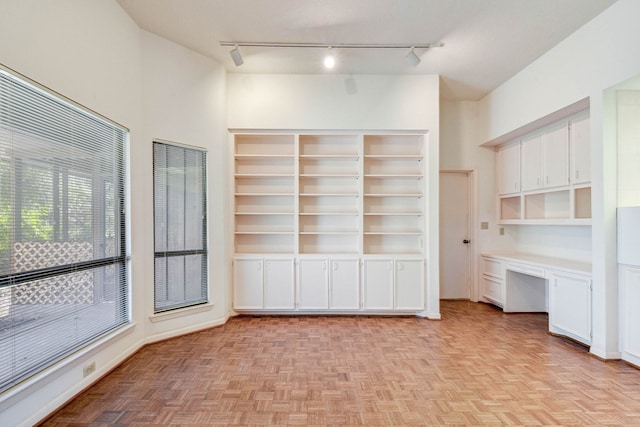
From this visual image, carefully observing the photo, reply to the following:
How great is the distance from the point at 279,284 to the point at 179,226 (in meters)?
1.49

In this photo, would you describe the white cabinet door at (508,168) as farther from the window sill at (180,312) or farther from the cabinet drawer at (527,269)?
the window sill at (180,312)

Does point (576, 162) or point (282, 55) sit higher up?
point (282, 55)

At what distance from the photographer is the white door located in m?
5.18

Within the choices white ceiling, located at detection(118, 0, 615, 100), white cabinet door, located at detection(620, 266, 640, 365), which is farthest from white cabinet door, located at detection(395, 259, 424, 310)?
white ceiling, located at detection(118, 0, 615, 100)

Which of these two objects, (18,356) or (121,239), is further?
(121,239)

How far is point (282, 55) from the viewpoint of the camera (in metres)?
3.76

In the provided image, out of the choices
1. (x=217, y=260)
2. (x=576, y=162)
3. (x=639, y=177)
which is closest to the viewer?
(x=639, y=177)

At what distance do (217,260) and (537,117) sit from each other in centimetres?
431

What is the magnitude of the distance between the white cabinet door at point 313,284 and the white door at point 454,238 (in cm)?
214

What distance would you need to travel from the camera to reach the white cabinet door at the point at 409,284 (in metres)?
4.26

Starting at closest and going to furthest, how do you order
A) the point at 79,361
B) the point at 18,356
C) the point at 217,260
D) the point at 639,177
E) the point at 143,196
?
the point at 18,356 → the point at 79,361 → the point at 639,177 → the point at 143,196 → the point at 217,260

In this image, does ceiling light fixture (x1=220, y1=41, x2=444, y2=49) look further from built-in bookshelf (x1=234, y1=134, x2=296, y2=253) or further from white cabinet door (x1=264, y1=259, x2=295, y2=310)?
white cabinet door (x1=264, y1=259, x2=295, y2=310)

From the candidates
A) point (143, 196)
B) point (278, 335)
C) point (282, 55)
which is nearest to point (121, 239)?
point (143, 196)

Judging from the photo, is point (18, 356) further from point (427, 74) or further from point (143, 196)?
point (427, 74)
